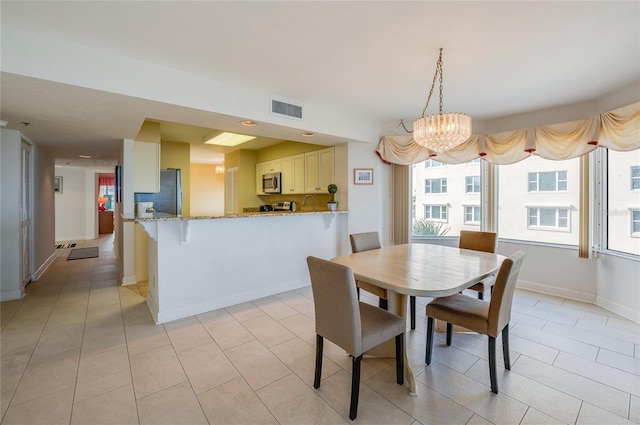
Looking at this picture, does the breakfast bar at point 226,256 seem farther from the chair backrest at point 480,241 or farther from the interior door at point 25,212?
the interior door at point 25,212

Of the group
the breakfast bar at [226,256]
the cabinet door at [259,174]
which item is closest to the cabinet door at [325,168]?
the breakfast bar at [226,256]

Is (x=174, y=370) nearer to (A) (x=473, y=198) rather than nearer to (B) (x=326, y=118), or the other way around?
(B) (x=326, y=118)

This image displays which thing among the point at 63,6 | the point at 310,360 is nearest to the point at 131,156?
the point at 63,6

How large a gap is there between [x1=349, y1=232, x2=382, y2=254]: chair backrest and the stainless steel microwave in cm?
296

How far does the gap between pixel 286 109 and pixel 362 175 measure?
61.4 inches

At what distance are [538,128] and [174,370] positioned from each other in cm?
455

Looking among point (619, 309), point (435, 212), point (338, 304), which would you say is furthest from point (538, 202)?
point (338, 304)

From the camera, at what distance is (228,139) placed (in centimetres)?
508

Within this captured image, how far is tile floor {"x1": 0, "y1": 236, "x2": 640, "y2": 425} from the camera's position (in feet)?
5.43

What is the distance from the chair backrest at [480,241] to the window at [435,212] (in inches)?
49.3

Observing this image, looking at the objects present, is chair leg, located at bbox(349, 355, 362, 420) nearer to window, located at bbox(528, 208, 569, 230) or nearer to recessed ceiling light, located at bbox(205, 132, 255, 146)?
window, located at bbox(528, 208, 569, 230)

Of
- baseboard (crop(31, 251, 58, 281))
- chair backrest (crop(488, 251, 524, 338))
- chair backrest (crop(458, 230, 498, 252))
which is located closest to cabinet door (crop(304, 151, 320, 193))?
chair backrest (crop(458, 230, 498, 252))

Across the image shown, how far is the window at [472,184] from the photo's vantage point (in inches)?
169

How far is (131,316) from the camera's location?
2.98 metres
